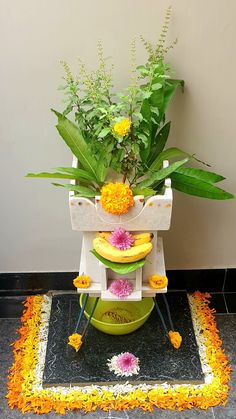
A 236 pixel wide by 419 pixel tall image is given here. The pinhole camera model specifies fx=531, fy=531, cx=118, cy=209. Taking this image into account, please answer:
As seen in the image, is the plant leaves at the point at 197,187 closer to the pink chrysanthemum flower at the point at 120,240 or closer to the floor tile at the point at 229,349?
the pink chrysanthemum flower at the point at 120,240

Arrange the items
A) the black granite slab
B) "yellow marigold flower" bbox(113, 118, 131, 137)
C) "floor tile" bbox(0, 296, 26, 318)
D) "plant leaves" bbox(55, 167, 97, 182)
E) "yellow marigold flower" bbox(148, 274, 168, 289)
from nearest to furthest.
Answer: "yellow marigold flower" bbox(113, 118, 131, 137) → "plant leaves" bbox(55, 167, 97, 182) → "yellow marigold flower" bbox(148, 274, 168, 289) → the black granite slab → "floor tile" bbox(0, 296, 26, 318)

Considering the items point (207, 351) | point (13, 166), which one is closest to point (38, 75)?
point (13, 166)

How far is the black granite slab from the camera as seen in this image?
161 centimetres

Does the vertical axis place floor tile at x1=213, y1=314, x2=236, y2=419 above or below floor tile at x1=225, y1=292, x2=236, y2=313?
below

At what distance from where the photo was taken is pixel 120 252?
1.35 m

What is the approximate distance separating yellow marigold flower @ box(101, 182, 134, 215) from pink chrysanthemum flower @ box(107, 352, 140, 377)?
22.1 inches

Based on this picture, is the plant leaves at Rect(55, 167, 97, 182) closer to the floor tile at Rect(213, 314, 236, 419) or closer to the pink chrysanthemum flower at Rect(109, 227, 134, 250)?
the pink chrysanthemum flower at Rect(109, 227, 134, 250)

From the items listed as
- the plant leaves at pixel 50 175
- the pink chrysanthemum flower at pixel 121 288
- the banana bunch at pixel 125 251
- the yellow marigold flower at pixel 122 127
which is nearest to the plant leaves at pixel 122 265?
the banana bunch at pixel 125 251

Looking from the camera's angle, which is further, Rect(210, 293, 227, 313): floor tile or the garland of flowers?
Rect(210, 293, 227, 313): floor tile

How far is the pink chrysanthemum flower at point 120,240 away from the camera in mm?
1354

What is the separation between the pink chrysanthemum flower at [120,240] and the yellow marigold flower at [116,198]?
0.08 meters

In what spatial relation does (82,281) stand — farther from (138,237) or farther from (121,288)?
(138,237)

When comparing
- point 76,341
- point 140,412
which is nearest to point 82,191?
point 76,341

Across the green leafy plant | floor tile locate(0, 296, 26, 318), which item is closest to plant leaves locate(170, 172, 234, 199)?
the green leafy plant
